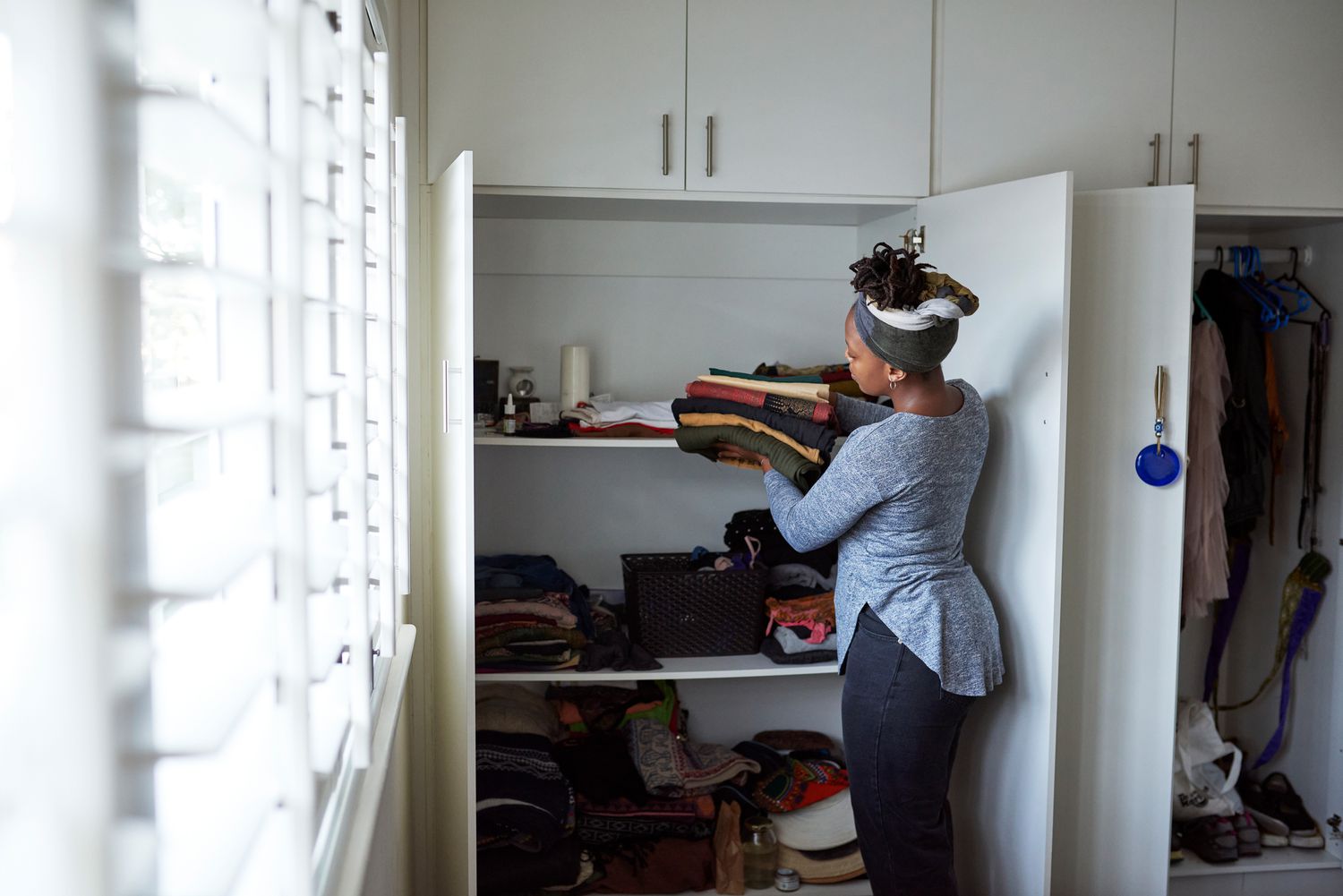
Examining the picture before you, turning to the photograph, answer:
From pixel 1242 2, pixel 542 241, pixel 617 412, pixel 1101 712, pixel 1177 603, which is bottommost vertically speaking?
pixel 1101 712

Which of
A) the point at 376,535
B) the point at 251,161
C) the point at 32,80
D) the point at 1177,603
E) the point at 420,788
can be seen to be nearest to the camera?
the point at 32,80

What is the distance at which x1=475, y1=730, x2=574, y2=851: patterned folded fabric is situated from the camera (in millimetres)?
2389

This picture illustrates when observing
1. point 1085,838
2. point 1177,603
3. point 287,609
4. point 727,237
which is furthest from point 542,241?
point 287,609

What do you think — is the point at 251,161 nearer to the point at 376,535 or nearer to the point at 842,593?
the point at 376,535

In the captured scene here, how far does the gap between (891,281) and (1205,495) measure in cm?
130

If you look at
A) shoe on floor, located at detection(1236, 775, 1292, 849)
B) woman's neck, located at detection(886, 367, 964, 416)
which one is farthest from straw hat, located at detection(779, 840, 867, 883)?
woman's neck, located at detection(886, 367, 964, 416)

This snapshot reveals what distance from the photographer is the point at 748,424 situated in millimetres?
2223

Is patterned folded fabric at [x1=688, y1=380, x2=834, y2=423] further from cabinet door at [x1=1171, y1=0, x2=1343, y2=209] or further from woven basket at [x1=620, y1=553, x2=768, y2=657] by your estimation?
cabinet door at [x1=1171, y1=0, x2=1343, y2=209]

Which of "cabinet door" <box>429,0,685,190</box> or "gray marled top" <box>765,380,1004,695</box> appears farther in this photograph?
"cabinet door" <box>429,0,685,190</box>

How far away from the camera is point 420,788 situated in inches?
99.1

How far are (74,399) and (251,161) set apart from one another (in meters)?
0.30

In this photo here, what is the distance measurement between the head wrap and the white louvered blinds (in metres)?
1.03

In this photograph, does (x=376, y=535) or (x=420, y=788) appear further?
(x=420, y=788)

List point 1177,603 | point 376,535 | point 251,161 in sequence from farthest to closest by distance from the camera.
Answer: point 1177,603
point 376,535
point 251,161
